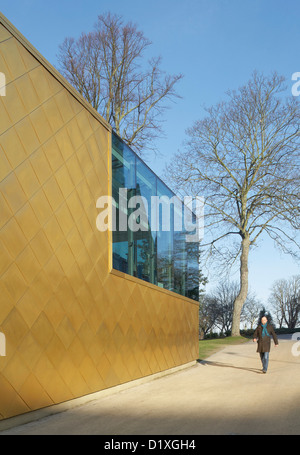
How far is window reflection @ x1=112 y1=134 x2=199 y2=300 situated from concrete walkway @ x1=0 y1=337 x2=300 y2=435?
9.83 feet

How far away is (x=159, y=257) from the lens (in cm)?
1479

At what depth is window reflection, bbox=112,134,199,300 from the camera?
1163 cm

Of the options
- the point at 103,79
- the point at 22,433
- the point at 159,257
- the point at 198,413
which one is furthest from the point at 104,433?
the point at 103,79

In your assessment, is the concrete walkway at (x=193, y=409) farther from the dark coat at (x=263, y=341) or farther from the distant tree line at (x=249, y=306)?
the distant tree line at (x=249, y=306)

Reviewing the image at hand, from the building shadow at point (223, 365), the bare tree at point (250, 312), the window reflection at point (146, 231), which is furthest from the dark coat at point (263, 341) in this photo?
the bare tree at point (250, 312)

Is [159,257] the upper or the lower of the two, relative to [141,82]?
lower

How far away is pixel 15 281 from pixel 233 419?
3.95 metres

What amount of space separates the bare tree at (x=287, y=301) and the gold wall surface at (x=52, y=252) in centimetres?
6535
